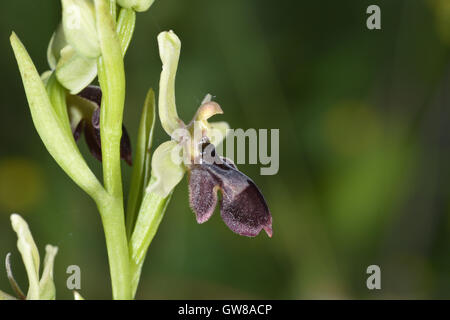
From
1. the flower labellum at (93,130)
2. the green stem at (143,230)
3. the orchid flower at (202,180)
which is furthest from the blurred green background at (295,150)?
the orchid flower at (202,180)

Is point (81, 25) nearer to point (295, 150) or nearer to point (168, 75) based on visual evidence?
point (168, 75)

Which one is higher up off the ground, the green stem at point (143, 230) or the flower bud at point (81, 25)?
the flower bud at point (81, 25)

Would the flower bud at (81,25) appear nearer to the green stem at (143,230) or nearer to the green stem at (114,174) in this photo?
the green stem at (114,174)

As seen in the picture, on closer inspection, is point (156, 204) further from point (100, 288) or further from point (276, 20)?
point (276, 20)

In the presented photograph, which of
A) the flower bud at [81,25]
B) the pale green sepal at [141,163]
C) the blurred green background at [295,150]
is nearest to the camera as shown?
the flower bud at [81,25]
